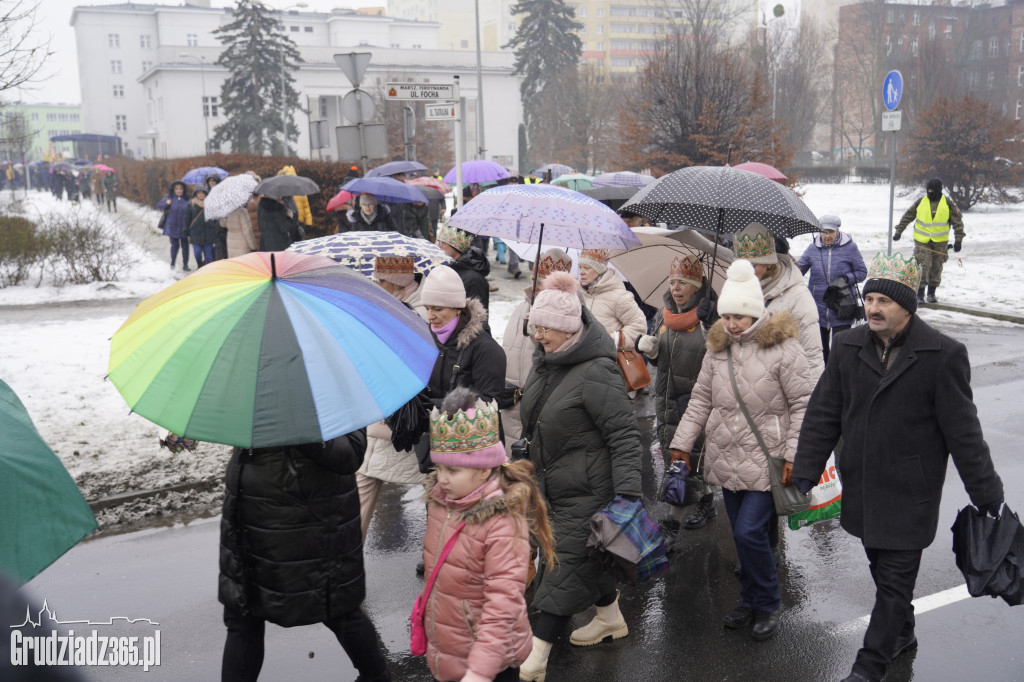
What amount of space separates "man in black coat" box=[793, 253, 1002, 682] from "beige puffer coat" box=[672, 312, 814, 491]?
516 millimetres

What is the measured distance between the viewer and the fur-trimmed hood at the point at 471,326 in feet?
16.5

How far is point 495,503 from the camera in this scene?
3.43 meters

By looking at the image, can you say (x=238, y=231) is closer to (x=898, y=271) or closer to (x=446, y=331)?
(x=446, y=331)

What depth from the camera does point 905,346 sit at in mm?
4098

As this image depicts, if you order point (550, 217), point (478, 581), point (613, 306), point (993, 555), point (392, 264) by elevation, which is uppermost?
point (550, 217)

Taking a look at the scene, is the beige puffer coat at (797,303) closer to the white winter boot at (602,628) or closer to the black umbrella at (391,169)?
the white winter boot at (602,628)

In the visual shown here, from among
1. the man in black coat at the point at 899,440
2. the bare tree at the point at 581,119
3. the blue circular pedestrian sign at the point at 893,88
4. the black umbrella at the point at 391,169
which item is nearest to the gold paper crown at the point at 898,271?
the man in black coat at the point at 899,440

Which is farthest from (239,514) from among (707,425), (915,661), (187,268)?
(187,268)

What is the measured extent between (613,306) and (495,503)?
3.49 m

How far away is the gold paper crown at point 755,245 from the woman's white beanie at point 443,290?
6.65 ft

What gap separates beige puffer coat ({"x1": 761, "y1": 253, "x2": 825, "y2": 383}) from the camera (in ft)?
18.7

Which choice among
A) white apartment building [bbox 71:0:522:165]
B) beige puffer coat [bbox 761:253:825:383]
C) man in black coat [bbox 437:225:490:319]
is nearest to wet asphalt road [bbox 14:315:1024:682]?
beige puffer coat [bbox 761:253:825:383]

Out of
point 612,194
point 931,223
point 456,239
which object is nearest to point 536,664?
point 456,239

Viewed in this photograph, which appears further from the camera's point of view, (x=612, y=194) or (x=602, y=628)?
(x=612, y=194)
